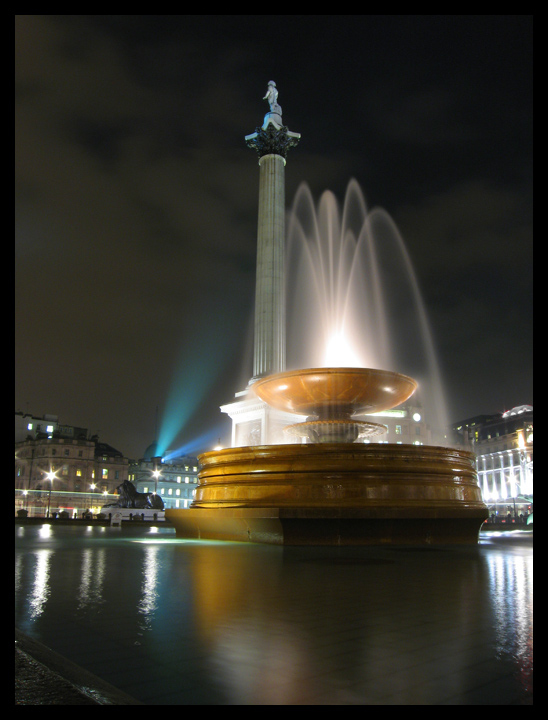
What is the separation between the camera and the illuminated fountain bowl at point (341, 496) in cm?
877

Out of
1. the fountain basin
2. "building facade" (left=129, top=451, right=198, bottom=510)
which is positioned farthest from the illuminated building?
the fountain basin

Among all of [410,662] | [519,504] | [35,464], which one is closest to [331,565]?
[410,662]

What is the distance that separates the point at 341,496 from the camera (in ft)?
29.6

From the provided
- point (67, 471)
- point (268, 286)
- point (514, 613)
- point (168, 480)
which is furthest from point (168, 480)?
point (514, 613)

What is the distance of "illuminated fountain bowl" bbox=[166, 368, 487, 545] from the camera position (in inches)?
345

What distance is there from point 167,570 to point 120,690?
3592 mm

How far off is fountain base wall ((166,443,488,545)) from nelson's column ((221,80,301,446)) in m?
14.2

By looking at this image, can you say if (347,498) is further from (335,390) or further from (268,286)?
(268,286)

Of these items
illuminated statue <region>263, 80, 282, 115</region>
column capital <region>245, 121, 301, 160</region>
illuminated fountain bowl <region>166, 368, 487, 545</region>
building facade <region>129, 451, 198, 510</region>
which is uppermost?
illuminated statue <region>263, 80, 282, 115</region>

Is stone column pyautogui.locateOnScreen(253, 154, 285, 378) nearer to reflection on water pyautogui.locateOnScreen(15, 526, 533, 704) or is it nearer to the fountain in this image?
the fountain

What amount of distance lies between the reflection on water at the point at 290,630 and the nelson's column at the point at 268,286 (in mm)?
19091

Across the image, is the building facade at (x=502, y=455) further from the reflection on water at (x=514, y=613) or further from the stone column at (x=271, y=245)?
the reflection on water at (x=514, y=613)
